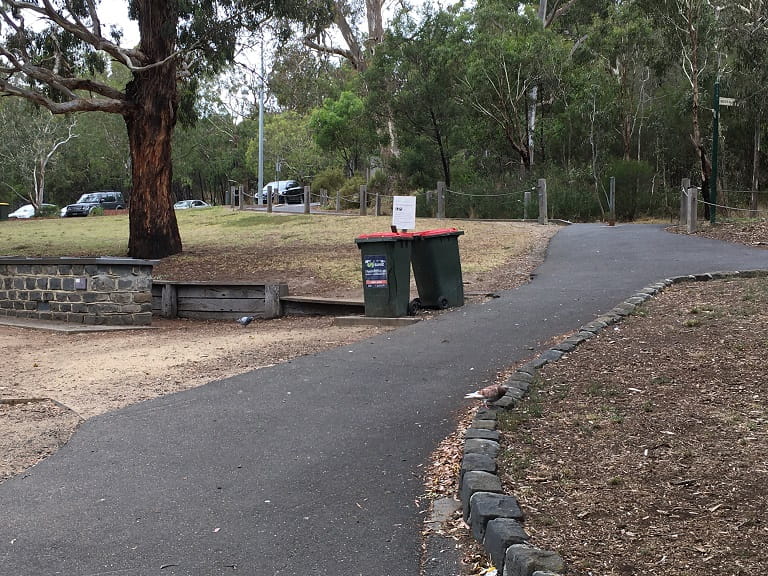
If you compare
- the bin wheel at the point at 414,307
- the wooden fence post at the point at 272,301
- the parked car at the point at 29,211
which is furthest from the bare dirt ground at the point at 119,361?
the parked car at the point at 29,211

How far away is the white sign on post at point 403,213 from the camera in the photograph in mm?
12258

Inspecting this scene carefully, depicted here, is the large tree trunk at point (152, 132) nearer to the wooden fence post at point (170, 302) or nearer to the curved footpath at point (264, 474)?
the wooden fence post at point (170, 302)

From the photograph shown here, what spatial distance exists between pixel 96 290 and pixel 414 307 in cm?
→ 492

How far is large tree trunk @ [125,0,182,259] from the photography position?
Result: 802 inches

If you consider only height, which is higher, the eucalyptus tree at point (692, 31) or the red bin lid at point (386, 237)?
the eucalyptus tree at point (692, 31)

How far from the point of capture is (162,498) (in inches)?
191

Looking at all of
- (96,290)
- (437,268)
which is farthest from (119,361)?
(437,268)

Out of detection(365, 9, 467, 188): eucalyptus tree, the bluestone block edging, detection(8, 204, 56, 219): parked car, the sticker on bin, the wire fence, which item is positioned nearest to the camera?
the bluestone block edging

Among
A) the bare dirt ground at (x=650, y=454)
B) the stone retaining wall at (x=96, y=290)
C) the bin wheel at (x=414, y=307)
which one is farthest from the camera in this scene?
the stone retaining wall at (x=96, y=290)

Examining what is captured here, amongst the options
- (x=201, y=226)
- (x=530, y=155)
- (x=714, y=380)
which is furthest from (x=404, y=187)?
(x=714, y=380)

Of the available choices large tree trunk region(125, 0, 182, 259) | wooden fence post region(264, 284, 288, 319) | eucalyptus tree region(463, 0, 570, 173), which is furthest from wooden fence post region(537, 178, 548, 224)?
wooden fence post region(264, 284, 288, 319)

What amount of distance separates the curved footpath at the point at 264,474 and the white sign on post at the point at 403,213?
123 inches

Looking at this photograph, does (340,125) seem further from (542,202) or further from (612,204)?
(612,204)

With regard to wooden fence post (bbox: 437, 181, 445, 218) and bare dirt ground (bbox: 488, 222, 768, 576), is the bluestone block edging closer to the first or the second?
bare dirt ground (bbox: 488, 222, 768, 576)
